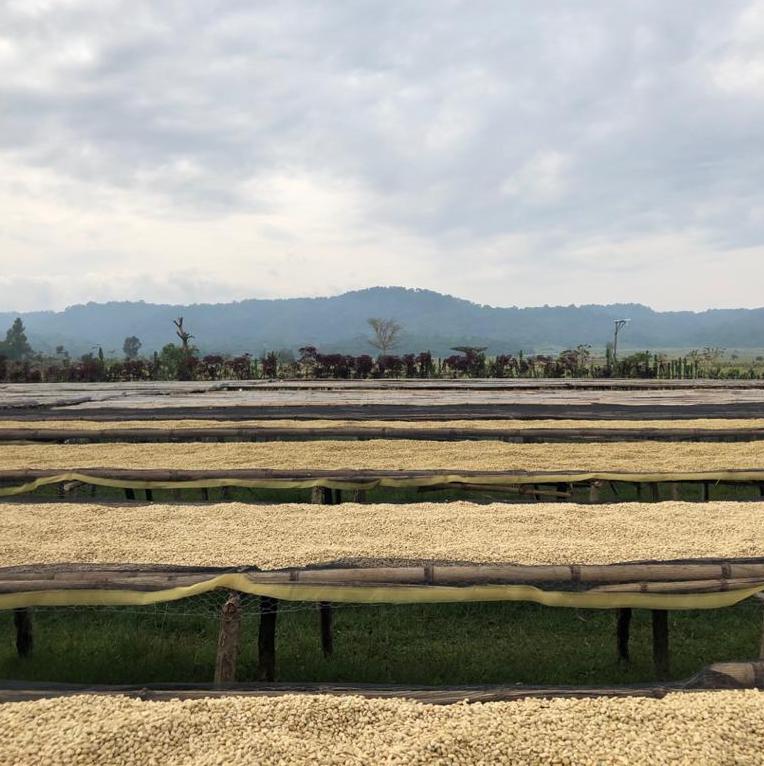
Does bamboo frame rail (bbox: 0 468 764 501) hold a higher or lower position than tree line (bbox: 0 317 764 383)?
lower

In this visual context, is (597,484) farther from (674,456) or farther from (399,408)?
(399,408)

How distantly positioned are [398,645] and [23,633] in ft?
9.96

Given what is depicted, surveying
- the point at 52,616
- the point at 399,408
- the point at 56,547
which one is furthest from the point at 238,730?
the point at 399,408

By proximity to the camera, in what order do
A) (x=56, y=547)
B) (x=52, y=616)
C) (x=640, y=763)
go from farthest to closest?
(x=52, y=616) < (x=56, y=547) < (x=640, y=763)

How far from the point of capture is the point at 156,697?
3074 mm

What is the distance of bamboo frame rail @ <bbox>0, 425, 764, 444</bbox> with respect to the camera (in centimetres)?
1015

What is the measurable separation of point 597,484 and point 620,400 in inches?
381

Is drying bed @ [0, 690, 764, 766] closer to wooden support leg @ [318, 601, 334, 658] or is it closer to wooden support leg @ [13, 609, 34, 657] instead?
wooden support leg @ [318, 601, 334, 658]

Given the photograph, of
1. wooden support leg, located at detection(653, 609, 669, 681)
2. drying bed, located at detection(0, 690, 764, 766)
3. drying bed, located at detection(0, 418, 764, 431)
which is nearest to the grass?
wooden support leg, located at detection(653, 609, 669, 681)

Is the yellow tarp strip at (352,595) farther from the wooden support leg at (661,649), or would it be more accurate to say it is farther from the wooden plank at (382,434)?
the wooden plank at (382,434)

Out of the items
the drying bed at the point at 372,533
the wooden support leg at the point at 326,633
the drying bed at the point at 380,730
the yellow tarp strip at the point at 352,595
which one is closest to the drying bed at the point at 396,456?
the drying bed at the point at 372,533

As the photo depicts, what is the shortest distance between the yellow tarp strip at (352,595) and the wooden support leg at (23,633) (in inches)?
57.7

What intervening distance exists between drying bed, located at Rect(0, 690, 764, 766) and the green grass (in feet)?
5.68

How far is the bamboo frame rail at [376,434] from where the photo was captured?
10148 mm
